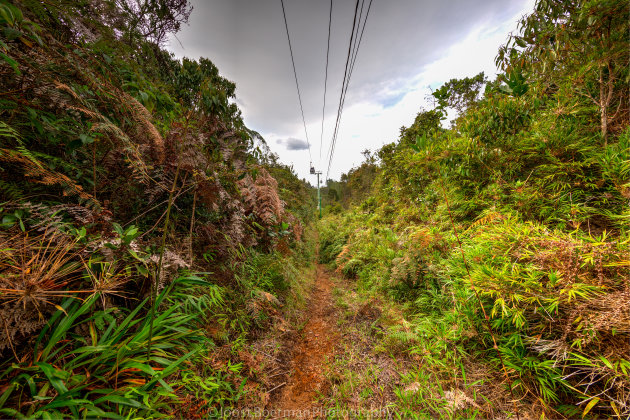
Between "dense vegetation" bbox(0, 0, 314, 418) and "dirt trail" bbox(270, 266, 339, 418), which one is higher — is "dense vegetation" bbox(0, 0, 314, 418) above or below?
above

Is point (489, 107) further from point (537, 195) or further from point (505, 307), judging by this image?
point (505, 307)

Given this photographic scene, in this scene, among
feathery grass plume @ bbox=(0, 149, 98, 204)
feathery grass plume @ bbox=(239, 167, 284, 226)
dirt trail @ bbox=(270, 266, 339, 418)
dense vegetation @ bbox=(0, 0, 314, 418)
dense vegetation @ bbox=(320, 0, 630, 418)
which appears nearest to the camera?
dense vegetation @ bbox=(0, 0, 314, 418)

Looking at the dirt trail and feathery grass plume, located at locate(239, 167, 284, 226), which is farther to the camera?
feathery grass plume, located at locate(239, 167, 284, 226)

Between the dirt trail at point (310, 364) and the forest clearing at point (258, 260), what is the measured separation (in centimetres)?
3

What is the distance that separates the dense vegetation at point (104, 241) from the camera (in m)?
1.11

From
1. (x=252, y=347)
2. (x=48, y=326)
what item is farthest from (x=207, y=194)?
(x=252, y=347)

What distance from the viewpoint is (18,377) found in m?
0.96

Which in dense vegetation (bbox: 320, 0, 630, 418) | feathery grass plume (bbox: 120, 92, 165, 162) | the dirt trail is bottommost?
the dirt trail

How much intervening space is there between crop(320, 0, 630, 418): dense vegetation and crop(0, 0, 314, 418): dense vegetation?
192 centimetres

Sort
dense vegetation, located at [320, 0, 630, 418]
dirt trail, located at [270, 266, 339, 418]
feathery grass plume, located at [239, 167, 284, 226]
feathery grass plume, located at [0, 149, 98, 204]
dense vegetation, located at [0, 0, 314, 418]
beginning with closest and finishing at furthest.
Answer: dense vegetation, located at [0, 0, 314, 418], feathery grass plume, located at [0, 149, 98, 204], dense vegetation, located at [320, 0, 630, 418], dirt trail, located at [270, 266, 339, 418], feathery grass plume, located at [239, 167, 284, 226]

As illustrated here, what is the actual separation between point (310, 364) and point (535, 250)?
105 inches

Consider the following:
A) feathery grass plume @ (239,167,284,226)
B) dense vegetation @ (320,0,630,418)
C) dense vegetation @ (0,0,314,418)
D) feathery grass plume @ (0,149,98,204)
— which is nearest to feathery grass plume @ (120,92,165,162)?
dense vegetation @ (0,0,314,418)

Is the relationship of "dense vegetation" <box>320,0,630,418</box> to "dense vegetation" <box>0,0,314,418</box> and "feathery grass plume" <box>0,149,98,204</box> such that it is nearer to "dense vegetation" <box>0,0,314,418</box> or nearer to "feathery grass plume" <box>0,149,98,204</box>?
"dense vegetation" <box>0,0,314,418</box>

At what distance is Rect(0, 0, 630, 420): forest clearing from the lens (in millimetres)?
1249
